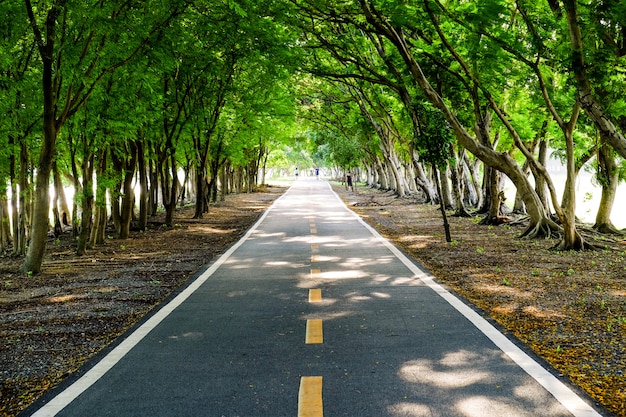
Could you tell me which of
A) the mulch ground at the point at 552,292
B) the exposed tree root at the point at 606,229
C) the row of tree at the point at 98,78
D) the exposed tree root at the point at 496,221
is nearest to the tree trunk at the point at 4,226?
the row of tree at the point at 98,78

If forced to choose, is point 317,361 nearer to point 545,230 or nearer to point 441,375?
point 441,375

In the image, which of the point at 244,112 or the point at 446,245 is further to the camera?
the point at 244,112

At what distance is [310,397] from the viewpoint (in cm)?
423

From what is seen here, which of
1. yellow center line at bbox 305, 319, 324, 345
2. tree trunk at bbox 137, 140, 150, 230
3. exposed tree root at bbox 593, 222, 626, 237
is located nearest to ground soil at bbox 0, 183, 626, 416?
yellow center line at bbox 305, 319, 324, 345

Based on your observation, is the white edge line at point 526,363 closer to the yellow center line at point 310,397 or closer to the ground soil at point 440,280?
the ground soil at point 440,280

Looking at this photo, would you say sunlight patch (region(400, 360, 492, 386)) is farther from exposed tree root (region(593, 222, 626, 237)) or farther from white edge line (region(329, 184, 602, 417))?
exposed tree root (region(593, 222, 626, 237))

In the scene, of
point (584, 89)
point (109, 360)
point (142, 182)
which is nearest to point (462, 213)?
point (142, 182)

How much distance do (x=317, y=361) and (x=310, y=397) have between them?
0.85 meters

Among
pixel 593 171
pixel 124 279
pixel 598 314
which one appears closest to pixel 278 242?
pixel 124 279

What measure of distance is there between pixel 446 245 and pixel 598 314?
285 inches

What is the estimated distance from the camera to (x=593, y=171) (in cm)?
2056

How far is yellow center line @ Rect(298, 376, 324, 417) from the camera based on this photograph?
3.96 metres

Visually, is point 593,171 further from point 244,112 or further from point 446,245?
point 244,112

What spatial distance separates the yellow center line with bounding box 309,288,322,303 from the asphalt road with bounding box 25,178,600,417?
1 cm
